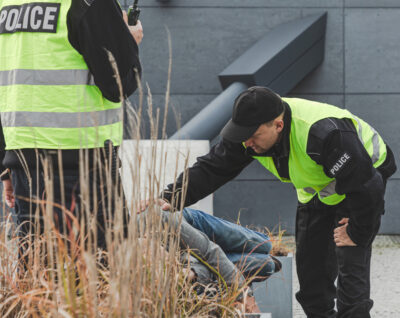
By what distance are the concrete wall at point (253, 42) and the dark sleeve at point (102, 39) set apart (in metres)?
4.45

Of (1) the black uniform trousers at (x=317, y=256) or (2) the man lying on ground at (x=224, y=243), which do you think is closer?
(2) the man lying on ground at (x=224, y=243)

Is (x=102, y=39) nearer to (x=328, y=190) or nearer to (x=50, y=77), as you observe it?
(x=50, y=77)

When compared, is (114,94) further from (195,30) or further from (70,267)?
(195,30)

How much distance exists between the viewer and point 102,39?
2578 mm

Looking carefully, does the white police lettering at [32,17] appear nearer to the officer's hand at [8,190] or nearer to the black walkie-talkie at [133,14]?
the black walkie-talkie at [133,14]

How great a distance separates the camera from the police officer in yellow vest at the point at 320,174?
10.0 ft

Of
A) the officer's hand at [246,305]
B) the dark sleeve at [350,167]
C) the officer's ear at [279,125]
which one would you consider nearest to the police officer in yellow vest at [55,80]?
the officer's hand at [246,305]

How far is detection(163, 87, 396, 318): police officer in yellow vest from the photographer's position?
3053 millimetres

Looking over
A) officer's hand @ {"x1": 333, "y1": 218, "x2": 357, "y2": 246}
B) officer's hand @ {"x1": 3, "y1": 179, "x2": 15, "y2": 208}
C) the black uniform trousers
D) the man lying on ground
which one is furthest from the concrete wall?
officer's hand @ {"x1": 3, "y1": 179, "x2": 15, "y2": 208}

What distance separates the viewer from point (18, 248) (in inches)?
101

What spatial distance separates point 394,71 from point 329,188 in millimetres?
4074

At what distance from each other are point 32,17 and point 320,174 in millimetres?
1482

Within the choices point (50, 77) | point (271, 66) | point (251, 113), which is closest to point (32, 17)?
point (50, 77)

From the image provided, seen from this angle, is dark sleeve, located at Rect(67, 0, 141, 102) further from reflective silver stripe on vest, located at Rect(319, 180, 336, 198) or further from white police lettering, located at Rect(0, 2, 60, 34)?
reflective silver stripe on vest, located at Rect(319, 180, 336, 198)
